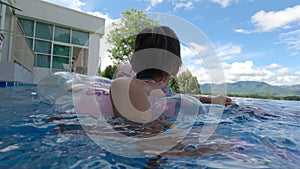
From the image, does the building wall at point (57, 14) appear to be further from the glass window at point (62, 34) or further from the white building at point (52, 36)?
the glass window at point (62, 34)

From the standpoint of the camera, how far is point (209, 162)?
750 millimetres

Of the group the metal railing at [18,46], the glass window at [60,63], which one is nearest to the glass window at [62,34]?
the glass window at [60,63]

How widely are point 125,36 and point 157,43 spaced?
12.9 inches

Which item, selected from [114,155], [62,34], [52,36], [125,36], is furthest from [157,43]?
[62,34]

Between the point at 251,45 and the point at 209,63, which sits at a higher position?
the point at 251,45

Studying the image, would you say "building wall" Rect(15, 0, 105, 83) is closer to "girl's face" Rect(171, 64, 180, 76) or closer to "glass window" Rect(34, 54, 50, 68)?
"glass window" Rect(34, 54, 50, 68)

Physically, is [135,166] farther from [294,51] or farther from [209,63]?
[294,51]

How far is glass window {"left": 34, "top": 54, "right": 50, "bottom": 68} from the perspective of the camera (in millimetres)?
8820

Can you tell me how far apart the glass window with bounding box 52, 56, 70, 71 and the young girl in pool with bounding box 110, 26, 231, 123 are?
8.94 metres

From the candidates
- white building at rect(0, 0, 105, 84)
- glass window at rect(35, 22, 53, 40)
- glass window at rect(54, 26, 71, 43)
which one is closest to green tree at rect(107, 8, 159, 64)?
white building at rect(0, 0, 105, 84)

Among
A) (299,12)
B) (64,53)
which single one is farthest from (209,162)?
(299,12)

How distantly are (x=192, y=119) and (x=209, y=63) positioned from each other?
60cm

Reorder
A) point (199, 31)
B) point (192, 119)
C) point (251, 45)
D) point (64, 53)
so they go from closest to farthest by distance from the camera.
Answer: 1. point (199, 31)
2. point (192, 119)
3. point (64, 53)
4. point (251, 45)

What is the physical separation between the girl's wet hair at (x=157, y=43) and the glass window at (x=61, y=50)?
915 cm
